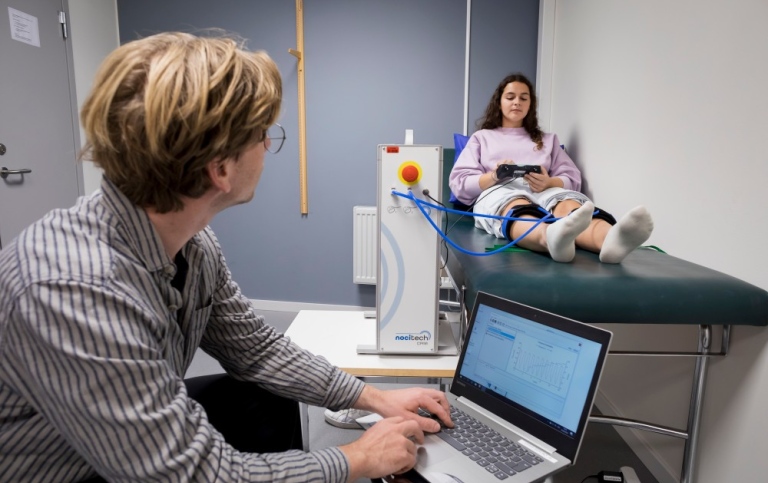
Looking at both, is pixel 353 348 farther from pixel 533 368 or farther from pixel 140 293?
pixel 140 293

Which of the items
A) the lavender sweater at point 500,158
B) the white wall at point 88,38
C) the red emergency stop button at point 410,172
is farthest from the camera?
the white wall at point 88,38

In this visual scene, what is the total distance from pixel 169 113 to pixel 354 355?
88cm

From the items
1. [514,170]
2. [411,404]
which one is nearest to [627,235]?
[411,404]

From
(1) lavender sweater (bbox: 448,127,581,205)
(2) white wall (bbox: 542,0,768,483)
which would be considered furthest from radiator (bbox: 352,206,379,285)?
(2) white wall (bbox: 542,0,768,483)

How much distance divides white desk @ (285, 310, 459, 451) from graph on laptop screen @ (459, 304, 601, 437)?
290 mm

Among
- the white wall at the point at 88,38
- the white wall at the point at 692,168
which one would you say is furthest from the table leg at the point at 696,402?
the white wall at the point at 88,38

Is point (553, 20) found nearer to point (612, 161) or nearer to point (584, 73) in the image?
point (584, 73)

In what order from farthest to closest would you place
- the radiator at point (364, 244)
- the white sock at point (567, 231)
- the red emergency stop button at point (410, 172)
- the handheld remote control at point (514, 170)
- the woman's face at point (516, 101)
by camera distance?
the radiator at point (364, 244) → the woman's face at point (516, 101) → the handheld remote control at point (514, 170) → the red emergency stop button at point (410, 172) → the white sock at point (567, 231)

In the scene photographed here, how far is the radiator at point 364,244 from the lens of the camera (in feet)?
10.2

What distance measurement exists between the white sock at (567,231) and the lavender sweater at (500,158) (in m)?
0.93

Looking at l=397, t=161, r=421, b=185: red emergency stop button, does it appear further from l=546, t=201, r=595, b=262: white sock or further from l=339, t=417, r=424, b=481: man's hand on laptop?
l=339, t=417, r=424, b=481: man's hand on laptop

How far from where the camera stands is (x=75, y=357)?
1.81 ft

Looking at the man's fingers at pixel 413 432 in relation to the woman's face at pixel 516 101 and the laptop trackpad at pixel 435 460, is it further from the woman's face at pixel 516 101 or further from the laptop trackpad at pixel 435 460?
the woman's face at pixel 516 101

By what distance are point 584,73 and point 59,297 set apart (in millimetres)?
2303
